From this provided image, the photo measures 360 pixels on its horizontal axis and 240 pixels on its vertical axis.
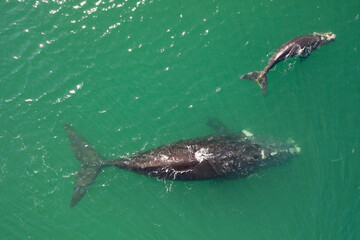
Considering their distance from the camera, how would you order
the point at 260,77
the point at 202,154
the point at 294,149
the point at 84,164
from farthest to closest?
1. the point at 260,77
2. the point at 294,149
3. the point at 84,164
4. the point at 202,154

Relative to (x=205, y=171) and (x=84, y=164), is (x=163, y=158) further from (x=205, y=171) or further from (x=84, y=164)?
(x=84, y=164)

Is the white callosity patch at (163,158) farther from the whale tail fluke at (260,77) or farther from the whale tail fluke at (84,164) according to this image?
the whale tail fluke at (260,77)

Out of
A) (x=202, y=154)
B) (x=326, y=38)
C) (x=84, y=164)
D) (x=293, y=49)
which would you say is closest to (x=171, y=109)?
(x=202, y=154)

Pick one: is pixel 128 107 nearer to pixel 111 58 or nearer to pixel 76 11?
pixel 111 58

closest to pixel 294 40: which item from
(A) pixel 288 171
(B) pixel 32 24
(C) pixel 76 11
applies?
(A) pixel 288 171

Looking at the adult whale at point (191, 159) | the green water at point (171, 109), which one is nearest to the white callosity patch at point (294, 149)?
the adult whale at point (191, 159)

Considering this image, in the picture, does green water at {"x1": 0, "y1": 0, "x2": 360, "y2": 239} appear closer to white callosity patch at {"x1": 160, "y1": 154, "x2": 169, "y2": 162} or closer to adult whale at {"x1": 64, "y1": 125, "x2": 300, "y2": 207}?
adult whale at {"x1": 64, "y1": 125, "x2": 300, "y2": 207}
